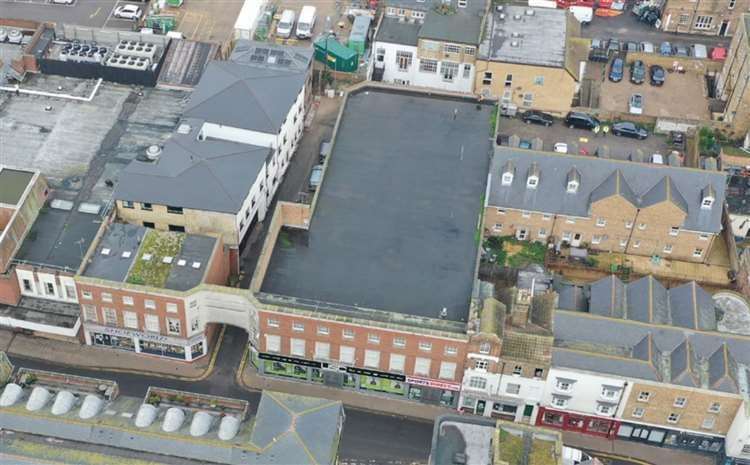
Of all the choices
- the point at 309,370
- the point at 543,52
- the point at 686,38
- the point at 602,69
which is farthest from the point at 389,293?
the point at 686,38

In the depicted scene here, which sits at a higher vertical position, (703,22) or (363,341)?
(703,22)

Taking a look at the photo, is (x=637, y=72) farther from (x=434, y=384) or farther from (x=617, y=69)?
(x=434, y=384)

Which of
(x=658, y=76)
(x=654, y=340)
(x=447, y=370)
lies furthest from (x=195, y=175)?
(x=658, y=76)

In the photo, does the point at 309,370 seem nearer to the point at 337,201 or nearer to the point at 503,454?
the point at 337,201

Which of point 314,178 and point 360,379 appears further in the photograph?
point 314,178

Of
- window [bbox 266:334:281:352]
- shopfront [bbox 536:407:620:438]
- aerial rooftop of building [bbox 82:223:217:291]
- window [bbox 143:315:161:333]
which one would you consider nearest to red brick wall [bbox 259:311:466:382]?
window [bbox 266:334:281:352]

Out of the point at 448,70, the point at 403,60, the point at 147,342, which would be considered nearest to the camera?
the point at 147,342
